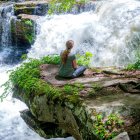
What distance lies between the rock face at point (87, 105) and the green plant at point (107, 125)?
6 cm

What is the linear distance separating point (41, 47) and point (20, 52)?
2.13 metres

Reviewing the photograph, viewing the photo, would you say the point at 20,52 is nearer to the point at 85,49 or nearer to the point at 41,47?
the point at 41,47

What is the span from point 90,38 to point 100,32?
517mm

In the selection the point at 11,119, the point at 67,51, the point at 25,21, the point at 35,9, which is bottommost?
the point at 11,119

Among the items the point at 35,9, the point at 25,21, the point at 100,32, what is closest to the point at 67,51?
the point at 100,32

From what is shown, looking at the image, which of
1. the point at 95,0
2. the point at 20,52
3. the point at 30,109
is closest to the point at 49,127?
the point at 30,109

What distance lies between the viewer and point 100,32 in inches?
602

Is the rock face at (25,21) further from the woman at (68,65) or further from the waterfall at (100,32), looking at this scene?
the woman at (68,65)

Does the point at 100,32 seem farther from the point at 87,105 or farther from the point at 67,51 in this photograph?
the point at 87,105

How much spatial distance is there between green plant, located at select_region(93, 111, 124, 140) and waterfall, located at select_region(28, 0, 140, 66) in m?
7.11

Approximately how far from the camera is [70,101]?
7254 mm

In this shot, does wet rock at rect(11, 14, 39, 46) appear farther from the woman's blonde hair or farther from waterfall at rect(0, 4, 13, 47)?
the woman's blonde hair

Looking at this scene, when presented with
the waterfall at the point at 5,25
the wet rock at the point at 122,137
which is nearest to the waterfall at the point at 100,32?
the waterfall at the point at 5,25

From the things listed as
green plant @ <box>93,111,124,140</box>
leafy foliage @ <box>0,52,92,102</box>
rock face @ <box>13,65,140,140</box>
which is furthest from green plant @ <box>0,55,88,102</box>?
green plant @ <box>93,111,124,140</box>
